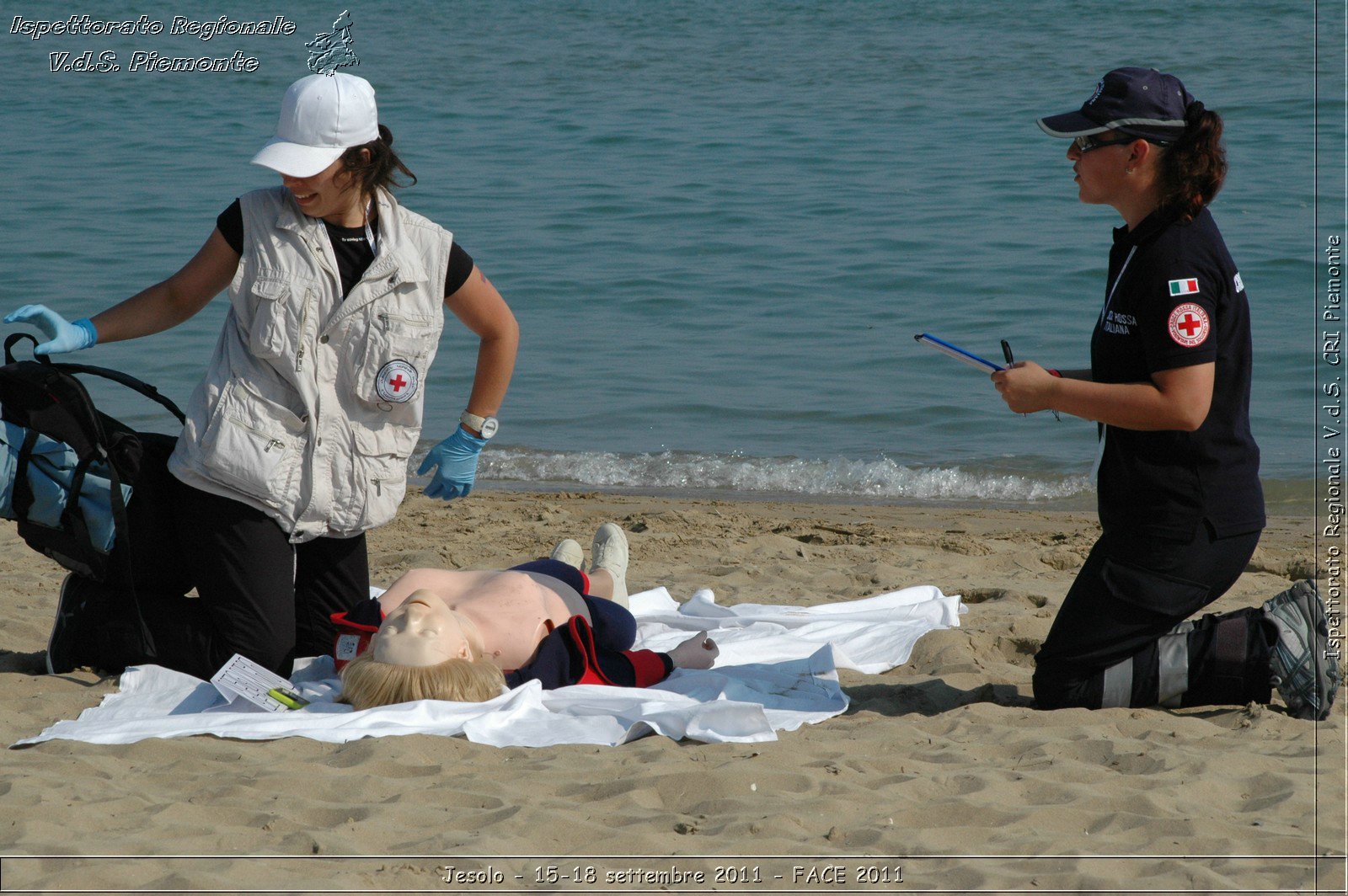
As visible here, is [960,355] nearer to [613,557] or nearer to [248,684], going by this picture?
[613,557]

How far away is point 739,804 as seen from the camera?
311 centimetres

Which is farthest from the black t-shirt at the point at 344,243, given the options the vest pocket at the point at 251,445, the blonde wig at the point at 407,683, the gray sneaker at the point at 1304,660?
the gray sneaker at the point at 1304,660

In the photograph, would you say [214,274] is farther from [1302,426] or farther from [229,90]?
[229,90]

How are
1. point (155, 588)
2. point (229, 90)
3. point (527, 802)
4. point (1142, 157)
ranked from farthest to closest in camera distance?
point (229, 90) → point (155, 588) → point (1142, 157) → point (527, 802)

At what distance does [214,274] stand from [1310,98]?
47.1 ft

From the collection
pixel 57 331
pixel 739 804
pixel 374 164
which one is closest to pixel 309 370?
pixel 374 164

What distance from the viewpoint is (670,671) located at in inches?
170

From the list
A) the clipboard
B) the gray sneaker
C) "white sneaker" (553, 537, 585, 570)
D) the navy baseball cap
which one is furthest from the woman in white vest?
the gray sneaker

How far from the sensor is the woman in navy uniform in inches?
137

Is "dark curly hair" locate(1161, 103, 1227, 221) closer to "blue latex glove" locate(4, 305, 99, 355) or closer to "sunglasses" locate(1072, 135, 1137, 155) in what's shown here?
"sunglasses" locate(1072, 135, 1137, 155)

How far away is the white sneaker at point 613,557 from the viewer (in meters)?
4.84

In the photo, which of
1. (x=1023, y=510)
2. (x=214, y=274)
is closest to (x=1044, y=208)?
(x=1023, y=510)

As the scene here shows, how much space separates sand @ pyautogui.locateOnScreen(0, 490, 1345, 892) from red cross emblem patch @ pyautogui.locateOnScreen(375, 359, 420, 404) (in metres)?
1.09

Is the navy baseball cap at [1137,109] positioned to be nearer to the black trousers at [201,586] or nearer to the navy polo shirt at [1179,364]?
the navy polo shirt at [1179,364]
